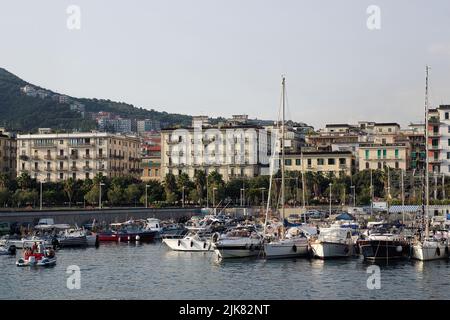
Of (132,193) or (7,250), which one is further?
(132,193)

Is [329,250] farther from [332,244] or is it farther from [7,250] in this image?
[7,250]

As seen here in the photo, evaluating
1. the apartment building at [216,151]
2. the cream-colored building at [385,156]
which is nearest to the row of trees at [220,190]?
the cream-colored building at [385,156]

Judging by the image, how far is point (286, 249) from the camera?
64.9 m

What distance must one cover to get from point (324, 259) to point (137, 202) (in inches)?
2765

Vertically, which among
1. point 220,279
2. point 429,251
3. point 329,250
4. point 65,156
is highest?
point 65,156

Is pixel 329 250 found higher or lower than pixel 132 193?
lower

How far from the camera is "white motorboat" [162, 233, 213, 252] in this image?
2945 inches

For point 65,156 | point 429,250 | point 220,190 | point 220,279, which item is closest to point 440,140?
point 220,190

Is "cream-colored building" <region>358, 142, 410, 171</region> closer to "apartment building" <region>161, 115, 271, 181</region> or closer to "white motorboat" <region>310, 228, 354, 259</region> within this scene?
"apartment building" <region>161, 115, 271, 181</region>

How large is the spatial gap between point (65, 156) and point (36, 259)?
93.7 m

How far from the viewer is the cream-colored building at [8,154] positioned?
6010 inches
